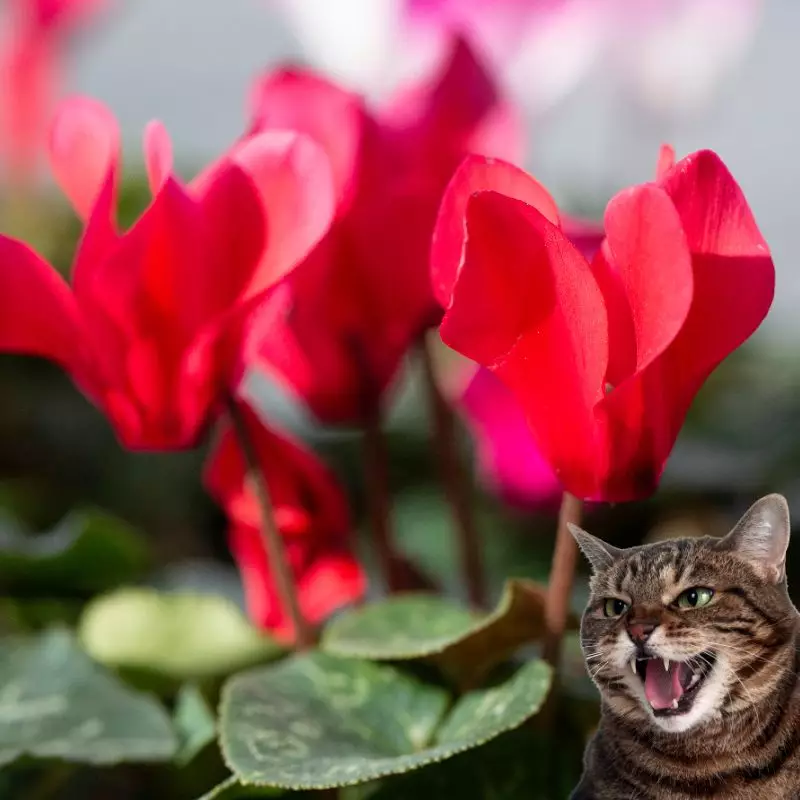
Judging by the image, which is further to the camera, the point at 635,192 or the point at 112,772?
the point at 112,772

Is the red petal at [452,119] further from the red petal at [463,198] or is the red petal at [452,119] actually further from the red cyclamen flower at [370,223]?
the red petal at [463,198]

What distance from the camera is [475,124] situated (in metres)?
0.56

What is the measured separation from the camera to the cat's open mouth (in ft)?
0.89

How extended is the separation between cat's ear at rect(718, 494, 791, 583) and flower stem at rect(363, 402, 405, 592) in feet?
0.99

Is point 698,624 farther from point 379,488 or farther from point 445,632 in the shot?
point 379,488

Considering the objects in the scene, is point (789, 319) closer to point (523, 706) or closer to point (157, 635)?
point (157, 635)

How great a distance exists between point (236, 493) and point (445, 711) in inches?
6.1

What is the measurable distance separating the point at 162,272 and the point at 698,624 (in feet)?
0.87

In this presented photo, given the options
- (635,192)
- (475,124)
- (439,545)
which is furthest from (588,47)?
(635,192)

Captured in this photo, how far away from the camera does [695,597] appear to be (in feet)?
0.90

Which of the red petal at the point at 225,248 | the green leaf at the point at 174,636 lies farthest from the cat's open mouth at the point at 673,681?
the green leaf at the point at 174,636

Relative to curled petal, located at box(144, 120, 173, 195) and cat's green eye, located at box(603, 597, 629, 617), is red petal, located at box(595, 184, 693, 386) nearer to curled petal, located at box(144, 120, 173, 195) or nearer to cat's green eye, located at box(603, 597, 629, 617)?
cat's green eye, located at box(603, 597, 629, 617)

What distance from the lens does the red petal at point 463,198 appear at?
35 cm

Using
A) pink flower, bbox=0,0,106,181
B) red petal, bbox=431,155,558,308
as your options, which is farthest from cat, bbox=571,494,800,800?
pink flower, bbox=0,0,106,181
